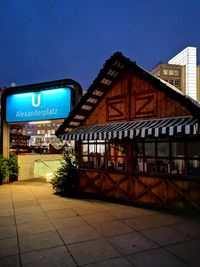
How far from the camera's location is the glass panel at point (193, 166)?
728 cm

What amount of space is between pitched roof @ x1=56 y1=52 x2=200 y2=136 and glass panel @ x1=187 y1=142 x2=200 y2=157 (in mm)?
1249

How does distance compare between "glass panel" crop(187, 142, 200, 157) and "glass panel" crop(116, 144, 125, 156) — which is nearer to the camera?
"glass panel" crop(187, 142, 200, 157)

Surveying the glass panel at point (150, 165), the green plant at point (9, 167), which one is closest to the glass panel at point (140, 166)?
the glass panel at point (150, 165)

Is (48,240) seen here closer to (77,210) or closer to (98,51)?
(77,210)

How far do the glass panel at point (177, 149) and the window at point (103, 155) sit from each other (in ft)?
6.23

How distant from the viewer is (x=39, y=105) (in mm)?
12445

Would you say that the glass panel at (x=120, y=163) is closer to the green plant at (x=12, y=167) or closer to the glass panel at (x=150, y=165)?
the glass panel at (x=150, y=165)

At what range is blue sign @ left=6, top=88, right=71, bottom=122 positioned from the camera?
1174cm

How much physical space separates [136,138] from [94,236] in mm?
4012

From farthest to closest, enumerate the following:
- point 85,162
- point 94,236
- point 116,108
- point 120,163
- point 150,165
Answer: point 85,162 < point 116,108 < point 120,163 < point 150,165 < point 94,236

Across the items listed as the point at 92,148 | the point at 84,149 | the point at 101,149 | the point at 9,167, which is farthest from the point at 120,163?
the point at 9,167

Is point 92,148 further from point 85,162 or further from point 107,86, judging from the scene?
point 107,86

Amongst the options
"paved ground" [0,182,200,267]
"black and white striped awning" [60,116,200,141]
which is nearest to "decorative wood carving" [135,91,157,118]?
"black and white striped awning" [60,116,200,141]

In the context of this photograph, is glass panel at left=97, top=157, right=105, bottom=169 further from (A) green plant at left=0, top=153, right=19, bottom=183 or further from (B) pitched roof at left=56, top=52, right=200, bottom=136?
(A) green plant at left=0, top=153, right=19, bottom=183
